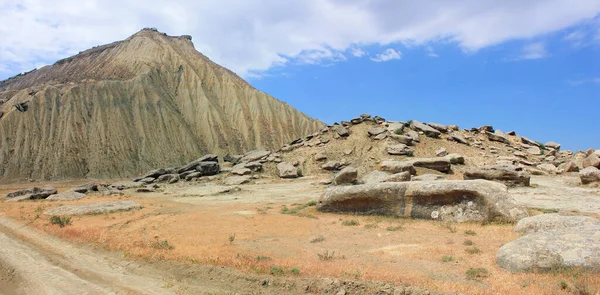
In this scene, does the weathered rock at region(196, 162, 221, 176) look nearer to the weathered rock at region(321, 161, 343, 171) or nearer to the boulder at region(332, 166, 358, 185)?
the weathered rock at region(321, 161, 343, 171)

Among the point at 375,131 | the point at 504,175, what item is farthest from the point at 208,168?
the point at 504,175

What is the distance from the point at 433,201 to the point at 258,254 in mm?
6917

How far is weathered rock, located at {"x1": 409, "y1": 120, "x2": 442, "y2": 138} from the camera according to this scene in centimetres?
3362

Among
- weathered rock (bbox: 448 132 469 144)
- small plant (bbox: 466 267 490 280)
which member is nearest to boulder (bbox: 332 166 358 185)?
small plant (bbox: 466 267 490 280)

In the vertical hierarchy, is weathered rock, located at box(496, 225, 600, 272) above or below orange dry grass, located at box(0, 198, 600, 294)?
above

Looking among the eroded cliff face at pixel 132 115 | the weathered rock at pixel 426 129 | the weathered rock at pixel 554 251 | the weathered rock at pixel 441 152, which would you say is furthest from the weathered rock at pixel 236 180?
the weathered rock at pixel 554 251

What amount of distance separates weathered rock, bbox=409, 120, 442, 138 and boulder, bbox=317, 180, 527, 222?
806 inches

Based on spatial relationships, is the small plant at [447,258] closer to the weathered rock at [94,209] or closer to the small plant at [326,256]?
the small plant at [326,256]

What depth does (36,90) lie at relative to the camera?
2120 inches

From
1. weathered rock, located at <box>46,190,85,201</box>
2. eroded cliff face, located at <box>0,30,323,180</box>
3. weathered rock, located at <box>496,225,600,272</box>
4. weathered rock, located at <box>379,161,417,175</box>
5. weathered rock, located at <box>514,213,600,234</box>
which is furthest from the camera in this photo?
eroded cliff face, located at <box>0,30,323,180</box>

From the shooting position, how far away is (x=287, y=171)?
31391 millimetres

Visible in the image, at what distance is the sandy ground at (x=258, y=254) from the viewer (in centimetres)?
755

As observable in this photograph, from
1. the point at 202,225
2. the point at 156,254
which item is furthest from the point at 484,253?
the point at 202,225

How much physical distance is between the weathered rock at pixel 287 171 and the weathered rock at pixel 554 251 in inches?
924
